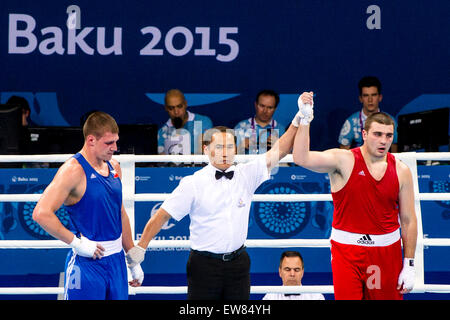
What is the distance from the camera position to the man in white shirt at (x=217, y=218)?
490 cm

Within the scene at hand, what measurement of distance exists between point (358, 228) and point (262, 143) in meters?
3.19

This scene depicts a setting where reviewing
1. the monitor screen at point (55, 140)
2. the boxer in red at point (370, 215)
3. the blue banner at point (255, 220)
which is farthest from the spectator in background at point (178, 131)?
the boxer in red at point (370, 215)

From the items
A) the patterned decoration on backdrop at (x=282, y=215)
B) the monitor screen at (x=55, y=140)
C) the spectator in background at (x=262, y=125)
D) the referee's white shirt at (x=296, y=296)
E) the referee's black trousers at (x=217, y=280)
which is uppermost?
the spectator in background at (x=262, y=125)

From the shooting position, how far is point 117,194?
5.00 m

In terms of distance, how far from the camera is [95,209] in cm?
486

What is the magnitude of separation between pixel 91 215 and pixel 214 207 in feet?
2.56

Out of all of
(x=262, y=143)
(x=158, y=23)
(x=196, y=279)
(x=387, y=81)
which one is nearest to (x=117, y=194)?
(x=196, y=279)

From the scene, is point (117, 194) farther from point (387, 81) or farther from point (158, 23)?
point (387, 81)

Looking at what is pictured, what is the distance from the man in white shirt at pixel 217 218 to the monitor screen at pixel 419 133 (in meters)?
3.11

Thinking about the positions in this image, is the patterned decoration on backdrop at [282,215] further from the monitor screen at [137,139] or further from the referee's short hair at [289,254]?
the monitor screen at [137,139]

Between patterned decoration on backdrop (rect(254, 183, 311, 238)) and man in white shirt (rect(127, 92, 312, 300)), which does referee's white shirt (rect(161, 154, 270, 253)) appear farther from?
patterned decoration on backdrop (rect(254, 183, 311, 238))

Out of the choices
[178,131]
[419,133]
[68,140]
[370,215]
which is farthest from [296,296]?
[178,131]

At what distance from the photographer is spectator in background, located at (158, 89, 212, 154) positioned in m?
8.41
